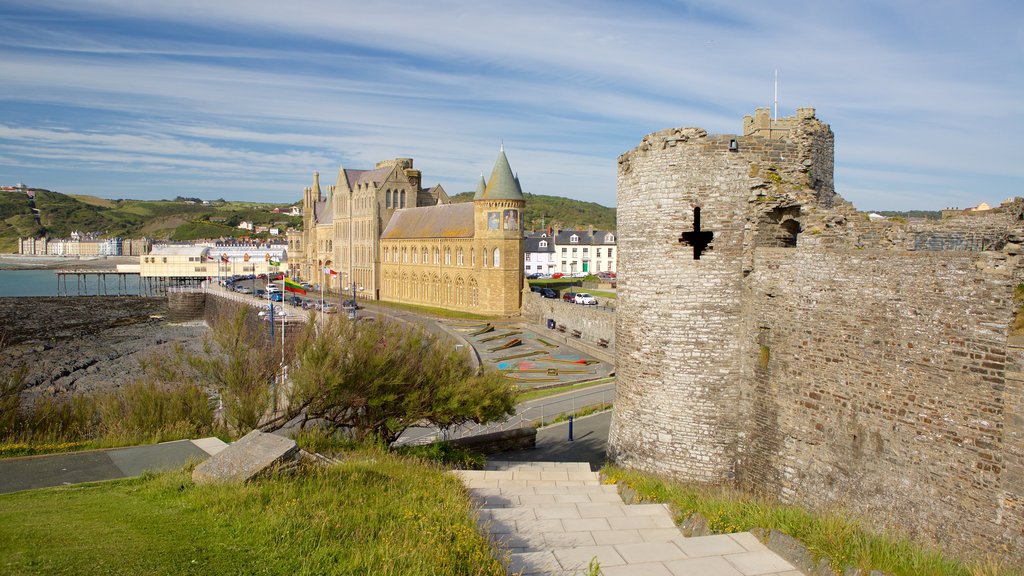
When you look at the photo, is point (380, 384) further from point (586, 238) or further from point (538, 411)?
point (586, 238)

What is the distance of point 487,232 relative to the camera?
5872cm

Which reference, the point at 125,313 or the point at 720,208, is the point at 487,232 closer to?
the point at 720,208

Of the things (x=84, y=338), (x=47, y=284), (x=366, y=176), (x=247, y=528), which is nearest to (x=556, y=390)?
(x=247, y=528)

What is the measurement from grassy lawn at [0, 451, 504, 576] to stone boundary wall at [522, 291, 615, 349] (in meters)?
30.6

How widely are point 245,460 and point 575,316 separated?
1426 inches

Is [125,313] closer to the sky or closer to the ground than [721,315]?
closer to the ground

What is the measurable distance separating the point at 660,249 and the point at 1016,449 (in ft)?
20.7

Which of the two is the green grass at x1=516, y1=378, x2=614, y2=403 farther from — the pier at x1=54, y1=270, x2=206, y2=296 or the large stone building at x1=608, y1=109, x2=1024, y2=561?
the pier at x1=54, y1=270, x2=206, y2=296

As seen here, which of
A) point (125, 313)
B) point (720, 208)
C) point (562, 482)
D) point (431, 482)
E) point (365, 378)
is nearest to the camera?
point (431, 482)

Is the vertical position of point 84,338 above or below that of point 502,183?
below

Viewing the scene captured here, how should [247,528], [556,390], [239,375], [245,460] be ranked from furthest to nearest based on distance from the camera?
[556,390], [239,375], [245,460], [247,528]

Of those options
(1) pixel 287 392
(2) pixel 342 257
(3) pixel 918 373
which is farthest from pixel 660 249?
(2) pixel 342 257

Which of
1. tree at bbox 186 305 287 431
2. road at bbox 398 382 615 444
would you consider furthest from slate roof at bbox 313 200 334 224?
tree at bbox 186 305 287 431

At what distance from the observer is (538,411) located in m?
24.5
